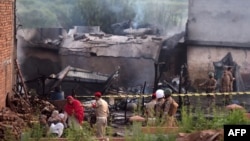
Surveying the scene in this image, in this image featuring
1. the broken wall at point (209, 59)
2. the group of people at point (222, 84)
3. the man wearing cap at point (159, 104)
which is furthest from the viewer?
the broken wall at point (209, 59)

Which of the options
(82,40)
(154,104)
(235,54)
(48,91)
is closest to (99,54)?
(82,40)

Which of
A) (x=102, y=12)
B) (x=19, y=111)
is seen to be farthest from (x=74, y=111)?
(x=102, y=12)

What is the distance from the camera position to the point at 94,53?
1984 centimetres

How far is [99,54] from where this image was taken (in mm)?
19812

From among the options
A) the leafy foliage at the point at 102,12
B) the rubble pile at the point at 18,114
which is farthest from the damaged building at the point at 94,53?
the rubble pile at the point at 18,114

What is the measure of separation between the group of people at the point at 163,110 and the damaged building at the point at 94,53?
6.16 meters

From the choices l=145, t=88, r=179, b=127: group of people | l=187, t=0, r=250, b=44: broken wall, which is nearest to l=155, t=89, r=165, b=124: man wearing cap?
l=145, t=88, r=179, b=127: group of people

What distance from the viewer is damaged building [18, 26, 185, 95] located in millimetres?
19562

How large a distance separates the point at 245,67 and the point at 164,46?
116 inches

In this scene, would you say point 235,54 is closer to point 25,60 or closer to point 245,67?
point 245,67

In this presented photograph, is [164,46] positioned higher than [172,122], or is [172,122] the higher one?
[164,46]

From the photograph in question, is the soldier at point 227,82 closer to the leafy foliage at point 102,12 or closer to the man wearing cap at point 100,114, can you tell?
the leafy foliage at point 102,12

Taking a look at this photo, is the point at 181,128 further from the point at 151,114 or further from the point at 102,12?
the point at 102,12

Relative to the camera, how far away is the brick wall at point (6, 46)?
577 inches
